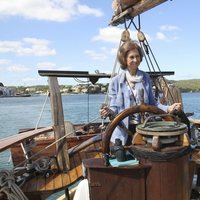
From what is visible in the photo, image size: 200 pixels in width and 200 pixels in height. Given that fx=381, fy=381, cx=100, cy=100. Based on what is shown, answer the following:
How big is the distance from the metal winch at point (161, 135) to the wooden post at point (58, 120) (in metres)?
2.01

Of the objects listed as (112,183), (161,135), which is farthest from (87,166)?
(161,135)

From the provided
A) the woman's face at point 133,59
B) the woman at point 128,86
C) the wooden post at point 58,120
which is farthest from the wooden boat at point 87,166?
the woman's face at point 133,59

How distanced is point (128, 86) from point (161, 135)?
1341 mm

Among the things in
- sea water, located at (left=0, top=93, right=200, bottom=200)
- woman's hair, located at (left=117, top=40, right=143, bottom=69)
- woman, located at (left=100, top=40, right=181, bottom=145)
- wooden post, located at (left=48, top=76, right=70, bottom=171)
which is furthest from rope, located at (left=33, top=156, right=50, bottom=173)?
woman's hair, located at (left=117, top=40, right=143, bottom=69)

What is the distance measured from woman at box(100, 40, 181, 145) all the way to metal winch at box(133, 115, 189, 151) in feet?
2.99

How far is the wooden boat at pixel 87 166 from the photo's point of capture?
2.81 metres

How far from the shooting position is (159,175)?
9.09 feet

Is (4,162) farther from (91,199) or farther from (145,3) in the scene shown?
(91,199)

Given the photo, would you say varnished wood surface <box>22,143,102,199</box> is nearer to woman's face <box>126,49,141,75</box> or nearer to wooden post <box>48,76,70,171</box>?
wooden post <box>48,76,70,171</box>

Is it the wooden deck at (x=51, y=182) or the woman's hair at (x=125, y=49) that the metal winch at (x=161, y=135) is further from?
the wooden deck at (x=51, y=182)

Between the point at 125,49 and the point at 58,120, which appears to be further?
the point at 58,120

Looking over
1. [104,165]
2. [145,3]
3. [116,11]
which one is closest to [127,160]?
[104,165]

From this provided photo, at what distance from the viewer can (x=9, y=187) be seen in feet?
13.0

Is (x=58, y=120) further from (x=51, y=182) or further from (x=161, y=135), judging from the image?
(x=161, y=135)
